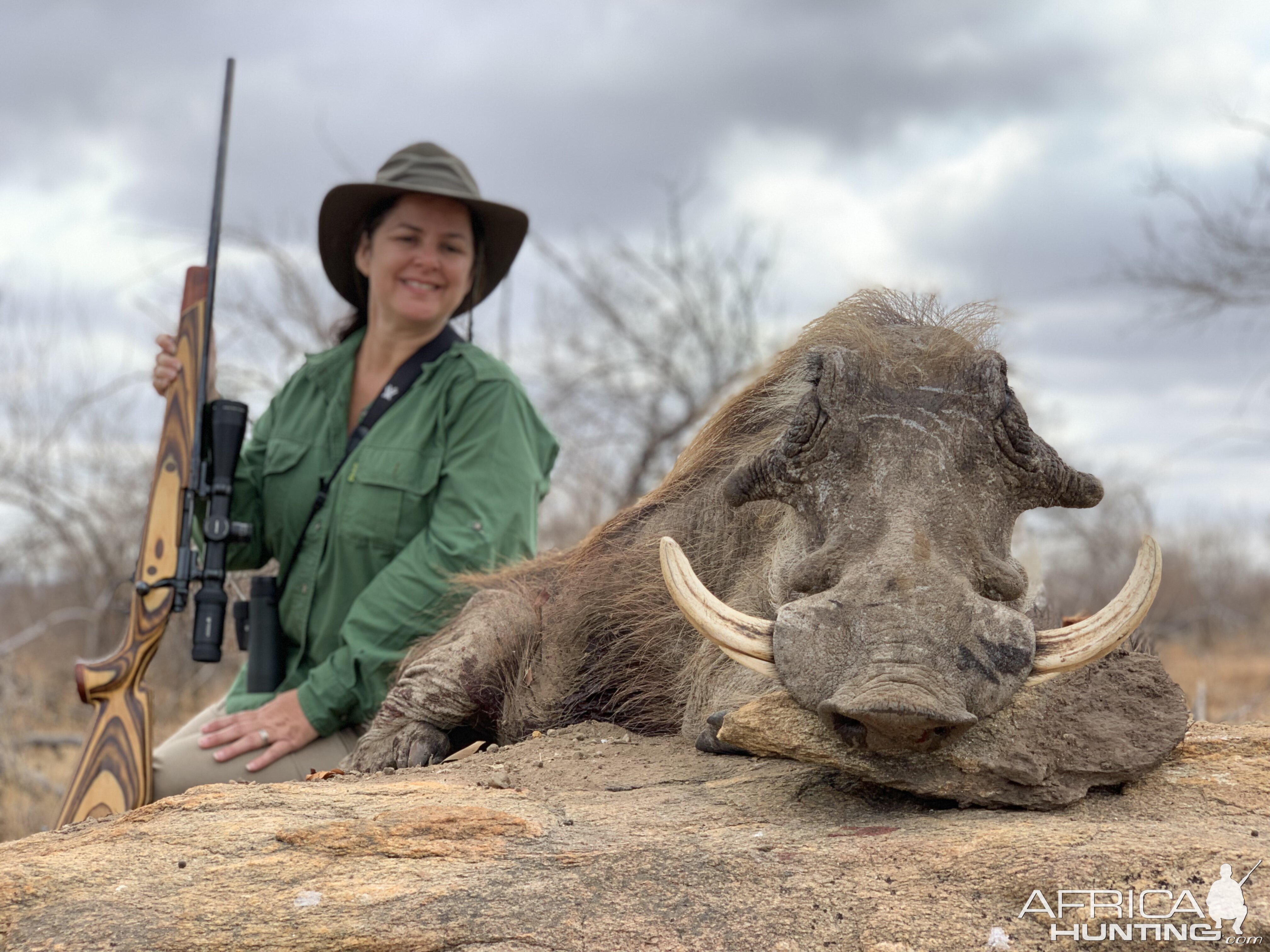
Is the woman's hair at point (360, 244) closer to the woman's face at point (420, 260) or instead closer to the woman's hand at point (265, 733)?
the woman's face at point (420, 260)

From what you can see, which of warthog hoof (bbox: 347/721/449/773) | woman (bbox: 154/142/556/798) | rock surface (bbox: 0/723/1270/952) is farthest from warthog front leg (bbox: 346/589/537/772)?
rock surface (bbox: 0/723/1270/952)

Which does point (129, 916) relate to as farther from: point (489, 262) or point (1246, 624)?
point (1246, 624)

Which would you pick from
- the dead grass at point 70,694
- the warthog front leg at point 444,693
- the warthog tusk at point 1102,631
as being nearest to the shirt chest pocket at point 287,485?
the warthog front leg at point 444,693

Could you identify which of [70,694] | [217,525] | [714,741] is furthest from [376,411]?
[70,694]

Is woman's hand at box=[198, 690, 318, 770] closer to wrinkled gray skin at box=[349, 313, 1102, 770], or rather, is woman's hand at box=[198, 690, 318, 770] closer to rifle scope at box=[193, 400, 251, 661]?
rifle scope at box=[193, 400, 251, 661]

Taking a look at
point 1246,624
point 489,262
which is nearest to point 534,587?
point 489,262

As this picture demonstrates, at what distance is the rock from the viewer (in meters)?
2.00

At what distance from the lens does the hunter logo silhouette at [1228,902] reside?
5.43ft

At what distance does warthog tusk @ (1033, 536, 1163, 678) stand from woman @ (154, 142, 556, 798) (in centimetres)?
227

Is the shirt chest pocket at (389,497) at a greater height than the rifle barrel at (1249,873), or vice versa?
the shirt chest pocket at (389,497)

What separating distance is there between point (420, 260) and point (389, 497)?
3.01 ft

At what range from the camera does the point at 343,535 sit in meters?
4.11

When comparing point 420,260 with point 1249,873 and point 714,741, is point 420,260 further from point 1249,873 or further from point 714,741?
point 1249,873

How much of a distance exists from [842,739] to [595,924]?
1.66ft
